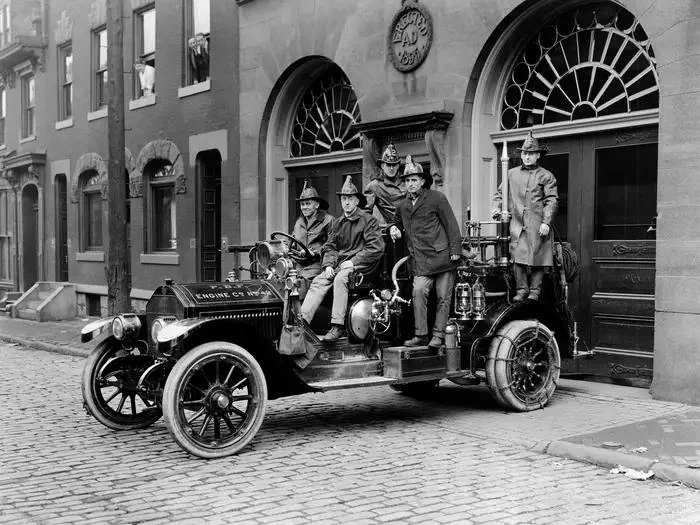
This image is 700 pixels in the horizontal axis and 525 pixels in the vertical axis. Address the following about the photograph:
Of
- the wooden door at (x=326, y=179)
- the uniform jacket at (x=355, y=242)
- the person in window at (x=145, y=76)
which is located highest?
the person in window at (x=145, y=76)

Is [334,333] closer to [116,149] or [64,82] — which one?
[116,149]

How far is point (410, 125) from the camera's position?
1164 centimetres

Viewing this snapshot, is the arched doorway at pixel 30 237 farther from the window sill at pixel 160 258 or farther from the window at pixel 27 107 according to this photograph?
the window sill at pixel 160 258

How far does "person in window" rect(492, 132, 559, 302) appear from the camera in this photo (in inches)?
339

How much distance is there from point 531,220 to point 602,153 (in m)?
1.75

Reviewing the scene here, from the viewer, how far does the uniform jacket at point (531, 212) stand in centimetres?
861

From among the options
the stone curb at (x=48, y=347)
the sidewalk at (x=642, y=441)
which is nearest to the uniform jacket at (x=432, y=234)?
the sidewalk at (x=642, y=441)

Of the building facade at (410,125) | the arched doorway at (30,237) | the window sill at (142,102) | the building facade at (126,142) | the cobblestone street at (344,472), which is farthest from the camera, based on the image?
the arched doorway at (30,237)

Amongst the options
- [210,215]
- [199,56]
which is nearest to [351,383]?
[210,215]

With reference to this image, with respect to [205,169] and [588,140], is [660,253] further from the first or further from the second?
[205,169]

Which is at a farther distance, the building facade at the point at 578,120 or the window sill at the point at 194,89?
the window sill at the point at 194,89

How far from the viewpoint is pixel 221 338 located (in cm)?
712

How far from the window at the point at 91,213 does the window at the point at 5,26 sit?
644 cm

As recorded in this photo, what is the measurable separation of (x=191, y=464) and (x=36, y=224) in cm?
1992
